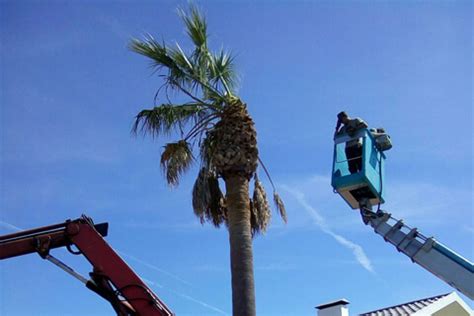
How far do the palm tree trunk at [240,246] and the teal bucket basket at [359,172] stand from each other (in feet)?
10.0

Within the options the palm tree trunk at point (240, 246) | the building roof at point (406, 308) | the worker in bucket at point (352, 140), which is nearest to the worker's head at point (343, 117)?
the worker in bucket at point (352, 140)

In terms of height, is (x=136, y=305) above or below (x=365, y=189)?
below

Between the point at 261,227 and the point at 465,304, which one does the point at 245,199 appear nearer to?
the point at 261,227

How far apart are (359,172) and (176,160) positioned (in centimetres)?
566

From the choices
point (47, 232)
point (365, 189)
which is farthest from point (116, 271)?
point (365, 189)

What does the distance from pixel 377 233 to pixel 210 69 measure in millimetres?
6077

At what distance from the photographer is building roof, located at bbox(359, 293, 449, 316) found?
15.2 meters

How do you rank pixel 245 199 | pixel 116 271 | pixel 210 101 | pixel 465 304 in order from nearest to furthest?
pixel 116 271, pixel 245 199, pixel 210 101, pixel 465 304

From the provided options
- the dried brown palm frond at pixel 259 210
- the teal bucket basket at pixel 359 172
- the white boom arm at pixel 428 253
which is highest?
the dried brown palm frond at pixel 259 210

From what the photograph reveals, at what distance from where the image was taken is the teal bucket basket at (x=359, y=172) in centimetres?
993

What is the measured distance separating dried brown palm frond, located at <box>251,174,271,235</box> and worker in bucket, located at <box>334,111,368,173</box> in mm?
4443

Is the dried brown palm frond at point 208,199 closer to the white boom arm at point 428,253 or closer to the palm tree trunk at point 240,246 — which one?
the palm tree trunk at point 240,246

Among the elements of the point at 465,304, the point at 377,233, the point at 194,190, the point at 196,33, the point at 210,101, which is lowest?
the point at 377,233

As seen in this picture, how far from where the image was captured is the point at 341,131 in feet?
34.5
